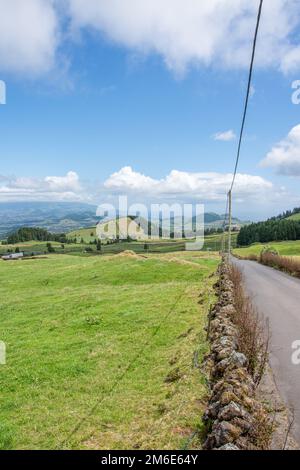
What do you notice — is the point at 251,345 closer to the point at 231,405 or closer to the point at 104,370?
the point at 231,405

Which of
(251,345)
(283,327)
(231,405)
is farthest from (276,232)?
(231,405)

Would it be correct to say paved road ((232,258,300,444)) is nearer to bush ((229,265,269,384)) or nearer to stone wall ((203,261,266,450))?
bush ((229,265,269,384))

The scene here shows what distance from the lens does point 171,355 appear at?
51.3 ft

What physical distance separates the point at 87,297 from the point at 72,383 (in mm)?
16015

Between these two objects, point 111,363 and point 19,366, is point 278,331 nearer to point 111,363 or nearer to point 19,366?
point 111,363

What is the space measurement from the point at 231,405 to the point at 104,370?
27.2 ft

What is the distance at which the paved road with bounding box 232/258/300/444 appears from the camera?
10495 mm

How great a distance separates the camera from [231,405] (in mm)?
7789

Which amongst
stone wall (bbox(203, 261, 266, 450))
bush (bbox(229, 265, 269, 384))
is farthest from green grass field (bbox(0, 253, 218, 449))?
bush (bbox(229, 265, 269, 384))

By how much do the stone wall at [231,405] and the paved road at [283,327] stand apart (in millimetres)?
1320

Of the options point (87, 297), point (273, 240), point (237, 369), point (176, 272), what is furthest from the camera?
point (273, 240)

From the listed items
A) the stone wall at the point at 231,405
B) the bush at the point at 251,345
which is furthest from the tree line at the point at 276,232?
the stone wall at the point at 231,405

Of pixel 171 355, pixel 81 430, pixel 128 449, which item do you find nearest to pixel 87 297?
pixel 171 355

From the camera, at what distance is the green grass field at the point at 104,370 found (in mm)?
10078
